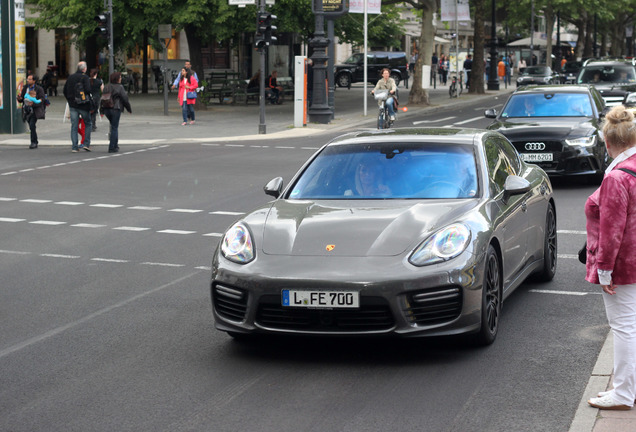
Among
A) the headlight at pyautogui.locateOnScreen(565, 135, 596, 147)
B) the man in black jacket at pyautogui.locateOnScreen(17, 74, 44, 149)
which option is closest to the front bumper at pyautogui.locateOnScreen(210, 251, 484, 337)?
the headlight at pyautogui.locateOnScreen(565, 135, 596, 147)

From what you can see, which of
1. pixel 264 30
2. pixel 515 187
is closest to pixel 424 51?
pixel 264 30

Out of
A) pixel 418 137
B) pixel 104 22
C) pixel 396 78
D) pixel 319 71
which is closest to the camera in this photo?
pixel 418 137

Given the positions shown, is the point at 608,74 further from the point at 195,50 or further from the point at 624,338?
the point at 624,338

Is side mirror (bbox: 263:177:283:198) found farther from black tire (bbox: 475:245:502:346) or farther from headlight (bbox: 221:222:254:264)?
black tire (bbox: 475:245:502:346)

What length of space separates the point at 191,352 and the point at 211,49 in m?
59.1

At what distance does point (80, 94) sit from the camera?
23078mm

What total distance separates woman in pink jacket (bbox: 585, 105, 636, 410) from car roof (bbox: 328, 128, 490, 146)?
2.71m

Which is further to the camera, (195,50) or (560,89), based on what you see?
(195,50)

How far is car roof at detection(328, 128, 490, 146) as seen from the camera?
26.0ft

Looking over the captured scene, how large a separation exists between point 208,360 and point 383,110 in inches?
924

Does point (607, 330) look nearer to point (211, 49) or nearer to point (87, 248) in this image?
point (87, 248)

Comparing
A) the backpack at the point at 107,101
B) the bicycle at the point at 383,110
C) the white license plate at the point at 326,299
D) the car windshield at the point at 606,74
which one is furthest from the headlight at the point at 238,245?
the car windshield at the point at 606,74

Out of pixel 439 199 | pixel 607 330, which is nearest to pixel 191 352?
pixel 439 199

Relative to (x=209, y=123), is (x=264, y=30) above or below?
above
